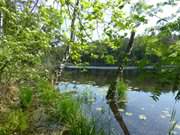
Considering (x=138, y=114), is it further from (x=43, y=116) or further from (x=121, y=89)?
(x=43, y=116)

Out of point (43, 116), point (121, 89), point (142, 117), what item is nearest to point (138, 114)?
point (142, 117)

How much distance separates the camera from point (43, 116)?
25.6ft

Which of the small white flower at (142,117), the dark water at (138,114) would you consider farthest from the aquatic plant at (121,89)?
the small white flower at (142,117)

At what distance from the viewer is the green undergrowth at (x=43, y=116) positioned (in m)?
5.90

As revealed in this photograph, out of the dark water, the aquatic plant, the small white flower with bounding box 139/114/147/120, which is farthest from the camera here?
the aquatic plant

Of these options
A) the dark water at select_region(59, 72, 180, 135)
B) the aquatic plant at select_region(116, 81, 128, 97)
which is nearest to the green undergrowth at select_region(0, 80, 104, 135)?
the dark water at select_region(59, 72, 180, 135)

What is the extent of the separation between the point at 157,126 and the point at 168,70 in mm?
6493

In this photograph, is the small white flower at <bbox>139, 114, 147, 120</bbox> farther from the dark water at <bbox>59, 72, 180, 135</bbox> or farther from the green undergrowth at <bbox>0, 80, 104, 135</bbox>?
the green undergrowth at <bbox>0, 80, 104, 135</bbox>

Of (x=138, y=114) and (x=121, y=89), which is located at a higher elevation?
(x=121, y=89)

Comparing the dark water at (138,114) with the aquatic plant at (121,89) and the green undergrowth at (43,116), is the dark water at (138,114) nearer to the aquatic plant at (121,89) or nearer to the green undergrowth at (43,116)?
the aquatic plant at (121,89)

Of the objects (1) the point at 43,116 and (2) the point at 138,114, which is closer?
(1) the point at 43,116

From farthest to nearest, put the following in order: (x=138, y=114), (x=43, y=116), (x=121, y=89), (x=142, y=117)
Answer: (x=121, y=89)
(x=138, y=114)
(x=142, y=117)
(x=43, y=116)

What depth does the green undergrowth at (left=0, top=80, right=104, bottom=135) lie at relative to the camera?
19.4 ft

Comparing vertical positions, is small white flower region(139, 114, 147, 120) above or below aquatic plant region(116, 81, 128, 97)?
below
